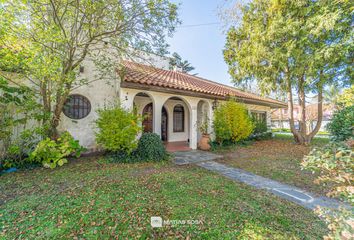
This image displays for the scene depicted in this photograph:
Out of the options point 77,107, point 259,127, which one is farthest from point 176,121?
point 259,127

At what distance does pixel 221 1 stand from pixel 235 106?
5518 millimetres

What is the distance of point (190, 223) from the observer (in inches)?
111

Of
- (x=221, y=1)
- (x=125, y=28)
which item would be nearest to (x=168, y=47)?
(x=125, y=28)

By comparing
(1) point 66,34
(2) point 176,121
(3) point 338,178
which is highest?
(1) point 66,34

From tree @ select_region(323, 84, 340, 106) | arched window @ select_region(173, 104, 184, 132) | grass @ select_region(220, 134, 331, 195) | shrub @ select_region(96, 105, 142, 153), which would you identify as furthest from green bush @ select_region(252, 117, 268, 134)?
shrub @ select_region(96, 105, 142, 153)

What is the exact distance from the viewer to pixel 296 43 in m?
7.81

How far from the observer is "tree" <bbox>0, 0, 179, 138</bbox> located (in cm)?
458

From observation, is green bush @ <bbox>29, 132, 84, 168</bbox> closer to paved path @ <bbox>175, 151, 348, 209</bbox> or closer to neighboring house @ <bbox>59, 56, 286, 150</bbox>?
neighboring house @ <bbox>59, 56, 286, 150</bbox>

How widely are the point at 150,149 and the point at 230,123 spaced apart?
549 cm

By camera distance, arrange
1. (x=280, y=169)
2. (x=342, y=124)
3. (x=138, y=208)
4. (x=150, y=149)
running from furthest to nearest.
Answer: (x=150, y=149), (x=342, y=124), (x=280, y=169), (x=138, y=208)

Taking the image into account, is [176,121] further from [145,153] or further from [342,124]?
[342,124]

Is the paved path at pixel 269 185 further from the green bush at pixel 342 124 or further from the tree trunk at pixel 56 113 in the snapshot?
the tree trunk at pixel 56 113

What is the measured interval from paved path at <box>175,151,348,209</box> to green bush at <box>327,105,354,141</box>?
2976mm

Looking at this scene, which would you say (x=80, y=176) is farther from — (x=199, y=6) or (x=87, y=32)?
(x=199, y=6)
